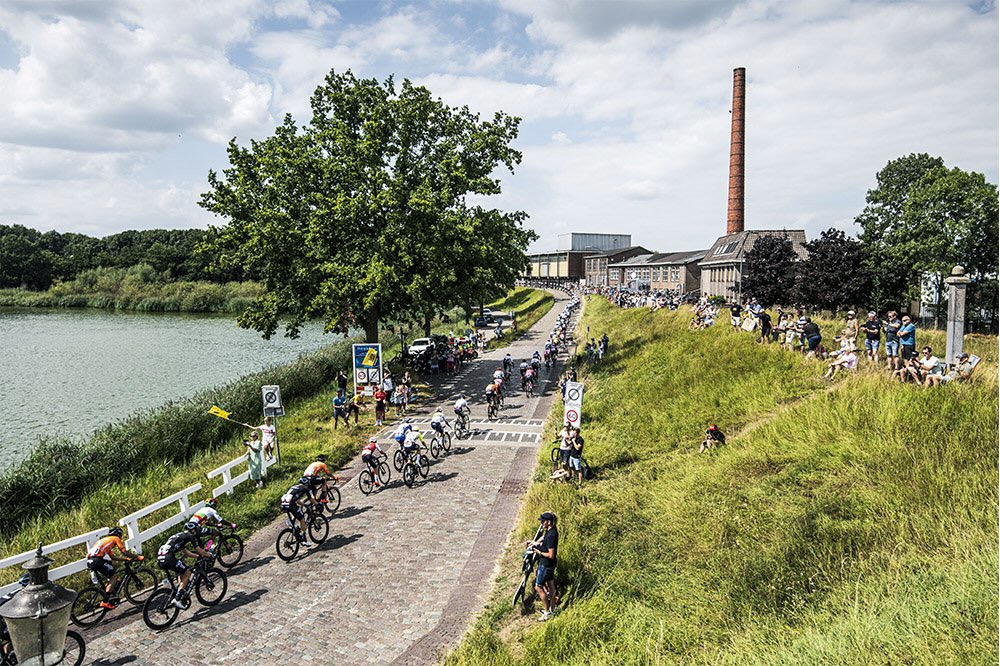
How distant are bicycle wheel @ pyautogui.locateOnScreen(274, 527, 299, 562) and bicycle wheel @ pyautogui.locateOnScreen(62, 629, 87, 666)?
3.46 meters

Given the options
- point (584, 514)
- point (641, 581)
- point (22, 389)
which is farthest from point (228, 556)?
point (22, 389)

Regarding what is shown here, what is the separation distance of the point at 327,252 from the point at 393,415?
8.52 metres

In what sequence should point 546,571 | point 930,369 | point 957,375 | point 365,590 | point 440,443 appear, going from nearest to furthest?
point 546,571 < point 365,590 < point 957,375 < point 930,369 < point 440,443

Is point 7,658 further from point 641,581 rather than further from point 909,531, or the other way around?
point 909,531

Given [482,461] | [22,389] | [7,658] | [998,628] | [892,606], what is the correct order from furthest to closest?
[22,389] → [482,461] → [7,658] → [892,606] → [998,628]

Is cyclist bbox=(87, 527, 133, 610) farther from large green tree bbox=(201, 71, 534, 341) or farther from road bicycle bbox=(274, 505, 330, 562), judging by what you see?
large green tree bbox=(201, 71, 534, 341)

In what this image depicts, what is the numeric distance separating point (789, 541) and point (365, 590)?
7.33m

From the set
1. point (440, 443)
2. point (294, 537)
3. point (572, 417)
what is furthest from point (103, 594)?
point (572, 417)

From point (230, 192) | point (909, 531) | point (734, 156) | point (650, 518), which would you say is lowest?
point (650, 518)

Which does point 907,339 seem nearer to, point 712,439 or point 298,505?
point 712,439

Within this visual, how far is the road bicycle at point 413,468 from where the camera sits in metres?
15.8

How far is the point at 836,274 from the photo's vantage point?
116 feet

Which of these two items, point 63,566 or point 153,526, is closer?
point 63,566

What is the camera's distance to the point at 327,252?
26.8 meters
